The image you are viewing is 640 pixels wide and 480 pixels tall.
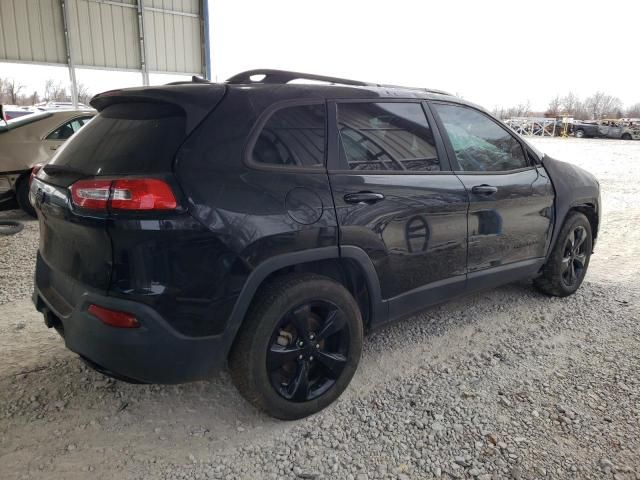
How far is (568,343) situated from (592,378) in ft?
1.64

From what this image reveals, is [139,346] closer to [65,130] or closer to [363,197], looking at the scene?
[363,197]

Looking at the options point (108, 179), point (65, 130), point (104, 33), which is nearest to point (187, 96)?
point (108, 179)

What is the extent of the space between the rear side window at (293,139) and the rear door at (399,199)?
0.09 meters

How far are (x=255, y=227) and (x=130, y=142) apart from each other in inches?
27.6

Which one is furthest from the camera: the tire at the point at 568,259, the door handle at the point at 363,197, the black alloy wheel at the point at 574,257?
the black alloy wheel at the point at 574,257

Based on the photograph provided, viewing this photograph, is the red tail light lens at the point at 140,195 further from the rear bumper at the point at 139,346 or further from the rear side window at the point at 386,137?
the rear side window at the point at 386,137

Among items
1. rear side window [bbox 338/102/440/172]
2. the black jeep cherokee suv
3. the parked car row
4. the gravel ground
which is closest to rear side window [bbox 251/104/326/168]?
the black jeep cherokee suv

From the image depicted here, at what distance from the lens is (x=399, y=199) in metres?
2.81

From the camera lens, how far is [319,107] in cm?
266

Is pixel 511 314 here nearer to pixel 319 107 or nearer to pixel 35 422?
pixel 319 107

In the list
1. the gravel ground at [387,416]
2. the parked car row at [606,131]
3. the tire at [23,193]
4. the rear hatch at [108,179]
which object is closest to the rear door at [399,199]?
the gravel ground at [387,416]

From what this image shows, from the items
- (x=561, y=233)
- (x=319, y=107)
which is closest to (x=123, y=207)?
(x=319, y=107)

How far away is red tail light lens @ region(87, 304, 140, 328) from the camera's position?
2.07 meters

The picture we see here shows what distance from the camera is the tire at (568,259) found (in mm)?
4152
